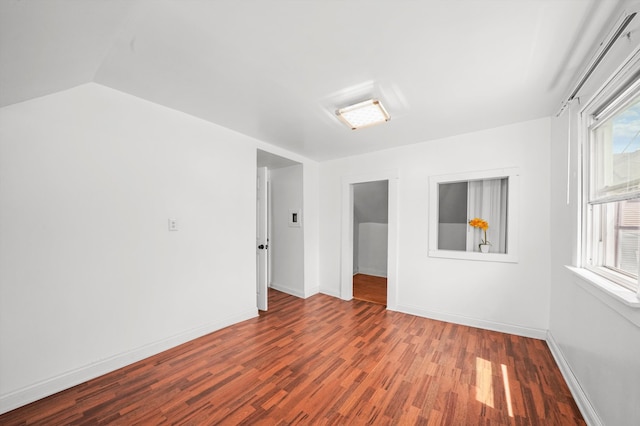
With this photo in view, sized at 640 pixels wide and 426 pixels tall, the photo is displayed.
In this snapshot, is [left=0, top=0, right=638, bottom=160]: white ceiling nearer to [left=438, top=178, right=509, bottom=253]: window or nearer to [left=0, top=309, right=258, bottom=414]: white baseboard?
[left=438, top=178, right=509, bottom=253]: window

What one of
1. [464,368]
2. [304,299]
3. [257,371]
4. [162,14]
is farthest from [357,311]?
[162,14]

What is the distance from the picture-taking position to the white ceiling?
1.20 metres

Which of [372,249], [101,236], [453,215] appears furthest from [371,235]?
[101,236]

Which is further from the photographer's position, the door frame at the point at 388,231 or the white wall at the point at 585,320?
the door frame at the point at 388,231

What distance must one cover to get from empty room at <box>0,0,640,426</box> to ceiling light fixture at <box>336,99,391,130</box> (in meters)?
0.03

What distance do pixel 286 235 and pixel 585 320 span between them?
12.1 ft

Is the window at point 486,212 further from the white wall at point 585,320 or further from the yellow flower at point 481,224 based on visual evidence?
the white wall at point 585,320

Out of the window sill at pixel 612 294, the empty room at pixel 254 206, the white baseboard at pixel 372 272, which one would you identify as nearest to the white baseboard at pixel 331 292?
the empty room at pixel 254 206

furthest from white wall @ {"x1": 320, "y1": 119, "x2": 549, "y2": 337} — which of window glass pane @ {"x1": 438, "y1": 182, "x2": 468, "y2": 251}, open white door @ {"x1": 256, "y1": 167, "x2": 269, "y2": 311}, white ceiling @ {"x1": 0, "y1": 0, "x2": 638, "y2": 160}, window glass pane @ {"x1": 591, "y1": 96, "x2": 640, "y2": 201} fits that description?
open white door @ {"x1": 256, "y1": 167, "x2": 269, "y2": 311}

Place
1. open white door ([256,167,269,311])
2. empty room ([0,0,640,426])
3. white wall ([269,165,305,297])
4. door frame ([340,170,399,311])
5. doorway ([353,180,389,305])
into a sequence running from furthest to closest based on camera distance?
1. doorway ([353,180,389,305])
2. white wall ([269,165,305,297])
3. door frame ([340,170,399,311])
4. open white door ([256,167,269,311])
5. empty room ([0,0,640,426])

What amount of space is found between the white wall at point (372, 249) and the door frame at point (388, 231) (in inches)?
69.3

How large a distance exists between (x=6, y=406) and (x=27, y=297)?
2.29 feet

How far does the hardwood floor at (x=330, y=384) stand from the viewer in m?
1.58

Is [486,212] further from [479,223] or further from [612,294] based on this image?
[612,294]
